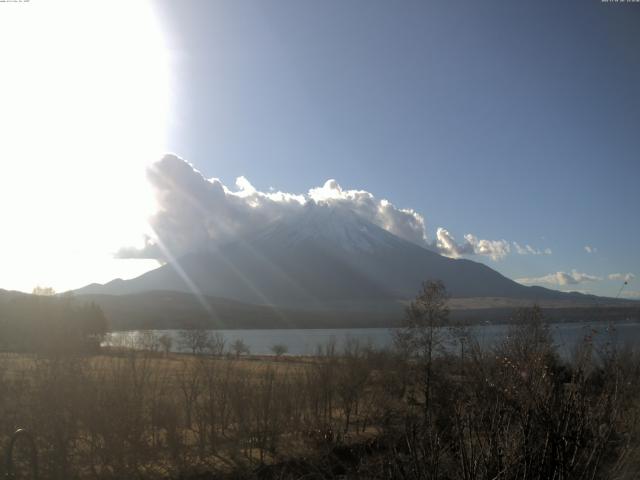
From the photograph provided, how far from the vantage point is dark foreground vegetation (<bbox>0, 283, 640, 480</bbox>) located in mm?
5172

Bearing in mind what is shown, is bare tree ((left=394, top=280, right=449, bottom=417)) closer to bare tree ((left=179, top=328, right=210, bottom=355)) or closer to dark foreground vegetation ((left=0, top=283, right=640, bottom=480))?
dark foreground vegetation ((left=0, top=283, right=640, bottom=480))

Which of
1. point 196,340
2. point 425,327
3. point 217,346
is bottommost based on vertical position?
point 196,340

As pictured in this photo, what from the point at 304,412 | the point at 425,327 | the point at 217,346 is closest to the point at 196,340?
the point at 217,346

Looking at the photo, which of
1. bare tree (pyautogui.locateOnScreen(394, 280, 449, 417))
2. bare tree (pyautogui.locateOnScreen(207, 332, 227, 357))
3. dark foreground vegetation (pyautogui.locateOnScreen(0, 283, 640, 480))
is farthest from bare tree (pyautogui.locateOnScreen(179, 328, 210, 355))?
dark foreground vegetation (pyautogui.locateOnScreen(0, 283, 640, 480))

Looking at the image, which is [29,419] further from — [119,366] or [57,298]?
[57,298]

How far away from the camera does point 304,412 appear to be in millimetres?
22500

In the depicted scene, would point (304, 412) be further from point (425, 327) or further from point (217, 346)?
point (217, 346)

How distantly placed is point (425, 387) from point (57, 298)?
4132 centimetres

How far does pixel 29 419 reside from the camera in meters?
14.1

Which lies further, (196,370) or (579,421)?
(196,370)

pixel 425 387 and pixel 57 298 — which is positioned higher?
pixel 57 298

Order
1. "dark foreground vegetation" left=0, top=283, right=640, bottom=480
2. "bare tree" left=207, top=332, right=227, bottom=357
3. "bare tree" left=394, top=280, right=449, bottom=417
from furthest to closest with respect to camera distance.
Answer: "bare tree" left=394, top=280, right=449, bottom=417
"bare tree" left=207, top=332, right=227, bottom=357
"dark foreground vegetation" left=0, top=283, right=640, bottom=480

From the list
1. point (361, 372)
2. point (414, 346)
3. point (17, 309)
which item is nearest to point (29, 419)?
point (361, 372)

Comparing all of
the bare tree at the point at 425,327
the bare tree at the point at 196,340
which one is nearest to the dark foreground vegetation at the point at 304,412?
the bare tree at the point at 425,327
